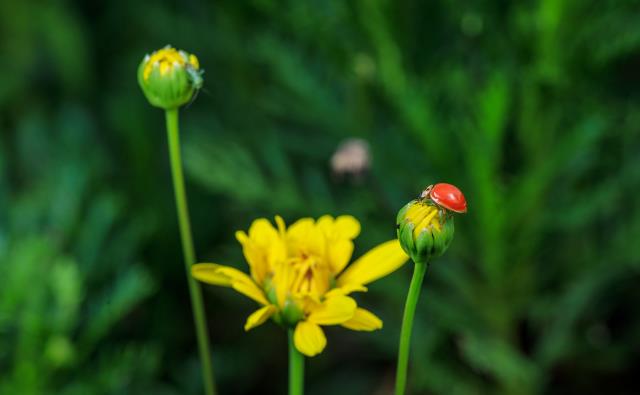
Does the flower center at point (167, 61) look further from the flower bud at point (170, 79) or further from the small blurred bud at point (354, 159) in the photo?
the small blurred bud at point (354, 159)

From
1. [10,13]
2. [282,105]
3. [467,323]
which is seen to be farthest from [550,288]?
[10,13]

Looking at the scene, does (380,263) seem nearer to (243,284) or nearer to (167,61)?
(243,284)

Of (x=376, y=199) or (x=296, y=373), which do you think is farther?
(x=376, y=199)

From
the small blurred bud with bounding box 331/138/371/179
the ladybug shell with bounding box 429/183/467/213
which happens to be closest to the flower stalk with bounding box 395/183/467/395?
the ladybug shell with bounding box 429/183/467/213

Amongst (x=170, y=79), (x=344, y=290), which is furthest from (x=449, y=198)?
(x=170, y=79)

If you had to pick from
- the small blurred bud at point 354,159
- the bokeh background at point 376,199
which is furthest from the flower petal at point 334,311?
the small blurred bud at point 354,159

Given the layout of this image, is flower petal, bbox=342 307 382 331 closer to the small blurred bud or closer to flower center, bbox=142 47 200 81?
flower center, bbox=142 47 200 81

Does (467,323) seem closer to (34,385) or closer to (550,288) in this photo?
(550,288)
